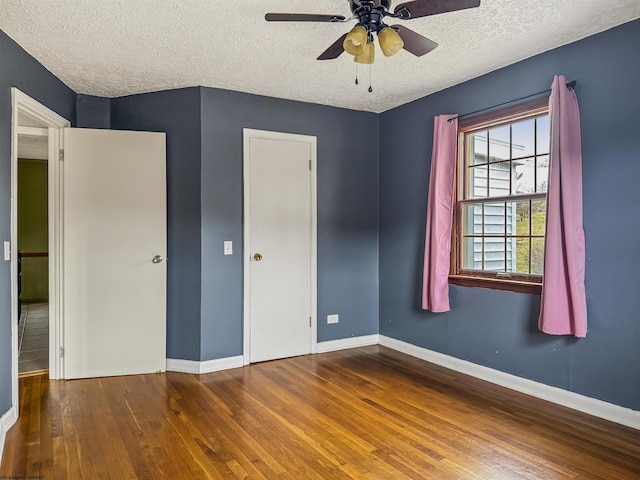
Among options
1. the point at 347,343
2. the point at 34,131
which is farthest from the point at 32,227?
the point at 347,343

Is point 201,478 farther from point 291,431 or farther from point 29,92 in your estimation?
point 29,92

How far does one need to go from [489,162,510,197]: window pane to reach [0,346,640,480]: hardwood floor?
4.98 feet

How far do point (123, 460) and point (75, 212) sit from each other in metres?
2.05

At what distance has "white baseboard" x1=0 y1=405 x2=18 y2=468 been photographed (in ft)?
8.08

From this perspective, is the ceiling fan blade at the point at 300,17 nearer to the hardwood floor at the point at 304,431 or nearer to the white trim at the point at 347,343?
the hardwood floor at the point at 304,431

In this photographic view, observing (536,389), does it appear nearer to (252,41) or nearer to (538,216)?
(538,216)

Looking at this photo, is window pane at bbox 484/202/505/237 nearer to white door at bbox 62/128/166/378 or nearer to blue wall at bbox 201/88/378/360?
blue wall at bbox 201/88/378/360

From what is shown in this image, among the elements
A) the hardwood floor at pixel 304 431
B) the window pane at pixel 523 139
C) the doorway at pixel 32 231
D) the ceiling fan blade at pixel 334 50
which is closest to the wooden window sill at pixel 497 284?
the hardwood floor at pixel 304 431

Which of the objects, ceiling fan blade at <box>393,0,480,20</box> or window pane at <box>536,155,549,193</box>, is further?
window pane at <box>536,155,549,193</box>

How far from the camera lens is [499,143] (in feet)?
11.4

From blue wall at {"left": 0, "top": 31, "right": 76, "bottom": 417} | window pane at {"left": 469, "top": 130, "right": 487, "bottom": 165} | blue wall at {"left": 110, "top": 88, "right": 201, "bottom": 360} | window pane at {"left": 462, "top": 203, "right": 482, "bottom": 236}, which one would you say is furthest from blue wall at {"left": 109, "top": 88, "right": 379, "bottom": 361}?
window pane at {"left": 462, "top": 203, "right": 482, "bottom": 236}

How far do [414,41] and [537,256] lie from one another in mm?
1844

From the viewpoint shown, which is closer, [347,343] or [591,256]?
[591,256]

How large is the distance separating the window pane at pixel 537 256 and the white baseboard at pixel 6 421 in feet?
11.6
